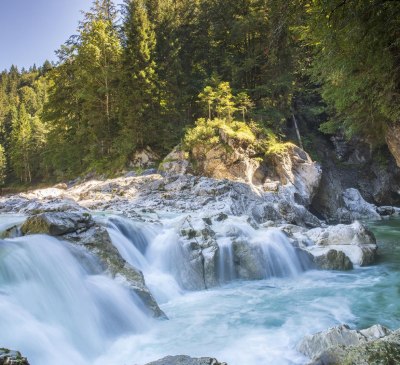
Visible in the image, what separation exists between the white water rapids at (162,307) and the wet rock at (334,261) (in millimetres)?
472

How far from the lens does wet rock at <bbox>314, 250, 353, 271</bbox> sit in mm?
11297

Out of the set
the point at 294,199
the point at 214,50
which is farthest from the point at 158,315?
the point at 214,50

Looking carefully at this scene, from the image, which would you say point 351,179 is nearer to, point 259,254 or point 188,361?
point 259,254

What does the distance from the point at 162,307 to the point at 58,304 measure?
2.56 m

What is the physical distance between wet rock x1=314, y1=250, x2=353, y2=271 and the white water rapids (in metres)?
0.47

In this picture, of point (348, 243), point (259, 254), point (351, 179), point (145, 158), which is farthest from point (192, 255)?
point (351, 179)

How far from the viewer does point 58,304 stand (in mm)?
6766

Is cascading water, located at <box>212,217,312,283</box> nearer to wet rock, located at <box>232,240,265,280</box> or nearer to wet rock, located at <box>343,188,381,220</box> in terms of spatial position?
wet rock, located at <box>232,240,265,280</box>

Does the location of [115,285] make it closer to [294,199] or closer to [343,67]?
[343,67]

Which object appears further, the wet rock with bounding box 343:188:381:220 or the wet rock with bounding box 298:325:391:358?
the wet rock with bounding box 343:188:381:220

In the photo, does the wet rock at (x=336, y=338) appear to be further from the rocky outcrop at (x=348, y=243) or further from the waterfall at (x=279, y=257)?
the rocky outcrop at (x=348, y=243)

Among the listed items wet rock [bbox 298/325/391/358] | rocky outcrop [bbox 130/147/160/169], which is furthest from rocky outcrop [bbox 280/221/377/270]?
rocky outcrop [bbox 130/147/160/169]

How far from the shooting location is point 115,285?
25.0 ft

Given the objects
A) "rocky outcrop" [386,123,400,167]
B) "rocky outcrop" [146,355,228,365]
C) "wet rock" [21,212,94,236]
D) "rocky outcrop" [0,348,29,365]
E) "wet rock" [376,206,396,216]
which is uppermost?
"rocky outcrop" [386,123,400,167]
